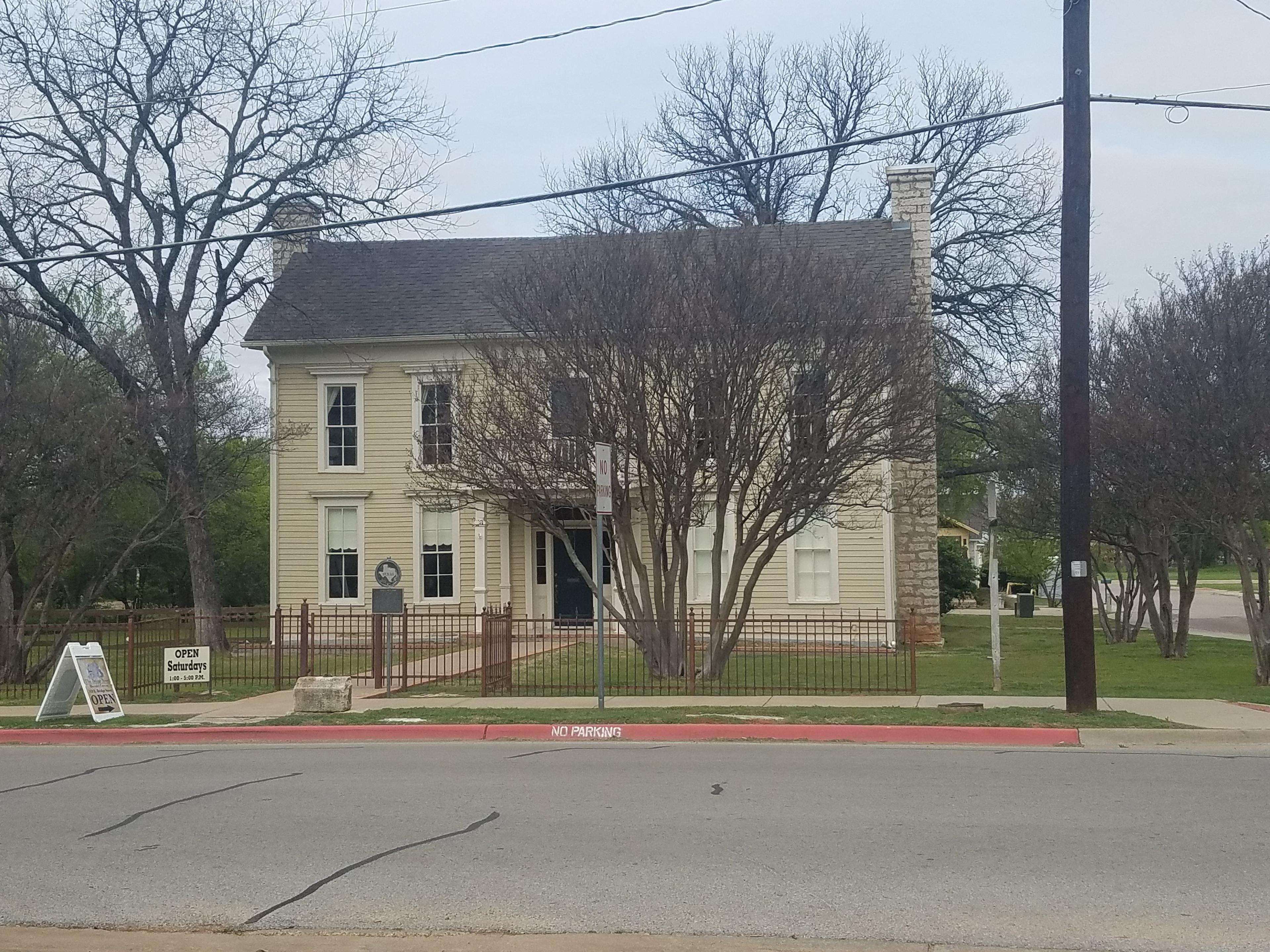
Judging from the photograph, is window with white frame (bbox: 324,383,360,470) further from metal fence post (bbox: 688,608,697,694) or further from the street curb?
the street curb

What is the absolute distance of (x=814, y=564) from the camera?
25.9 m

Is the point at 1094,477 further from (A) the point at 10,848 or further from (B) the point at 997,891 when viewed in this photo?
(A) the point at 10,848

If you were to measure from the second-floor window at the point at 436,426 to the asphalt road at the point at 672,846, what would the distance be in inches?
302

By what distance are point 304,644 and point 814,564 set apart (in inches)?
455

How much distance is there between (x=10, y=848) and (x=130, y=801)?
5.34 feet

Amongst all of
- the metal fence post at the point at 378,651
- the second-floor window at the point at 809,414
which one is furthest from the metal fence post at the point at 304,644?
the second-floor window at the point at 809,414

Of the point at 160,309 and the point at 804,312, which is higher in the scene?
the point at 160,309

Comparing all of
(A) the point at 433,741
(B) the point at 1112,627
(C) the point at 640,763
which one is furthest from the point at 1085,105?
(B) the point at 1112,627

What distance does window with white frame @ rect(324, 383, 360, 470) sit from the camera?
2745cm

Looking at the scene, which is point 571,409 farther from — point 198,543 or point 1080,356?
point 198,543

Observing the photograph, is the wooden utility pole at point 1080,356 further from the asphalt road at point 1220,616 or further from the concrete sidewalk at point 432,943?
the asphalt road at point 1220,616

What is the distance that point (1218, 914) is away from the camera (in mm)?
5980

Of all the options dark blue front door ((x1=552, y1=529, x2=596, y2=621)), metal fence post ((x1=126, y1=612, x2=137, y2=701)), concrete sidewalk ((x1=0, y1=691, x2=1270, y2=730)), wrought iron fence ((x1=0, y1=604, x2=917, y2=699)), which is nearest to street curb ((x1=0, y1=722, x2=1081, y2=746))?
concrete sidewalk ((x1=0, y1=691, x2=1270, y2=730))

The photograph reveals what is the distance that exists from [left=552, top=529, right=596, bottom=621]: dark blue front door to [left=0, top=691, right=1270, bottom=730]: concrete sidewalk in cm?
1081
